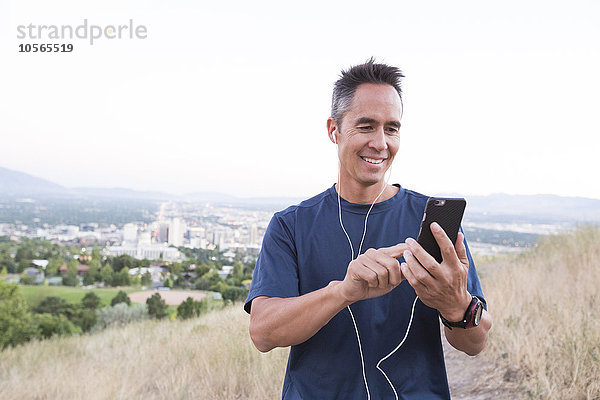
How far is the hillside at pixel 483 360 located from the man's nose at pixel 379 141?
2161 mm

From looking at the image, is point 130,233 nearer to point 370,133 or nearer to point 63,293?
point 63,293

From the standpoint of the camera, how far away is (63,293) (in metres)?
18.7

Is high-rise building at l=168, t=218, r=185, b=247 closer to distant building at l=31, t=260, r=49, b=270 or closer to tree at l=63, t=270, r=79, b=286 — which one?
tree at l=63, t=270, r=79, b=286

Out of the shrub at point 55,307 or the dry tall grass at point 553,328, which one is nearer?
the dry tall grass at point 553,328

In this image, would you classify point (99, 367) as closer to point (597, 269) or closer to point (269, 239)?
point (269, 239)

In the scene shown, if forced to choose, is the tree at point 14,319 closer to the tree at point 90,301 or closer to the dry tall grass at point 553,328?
the tree at point 90,301

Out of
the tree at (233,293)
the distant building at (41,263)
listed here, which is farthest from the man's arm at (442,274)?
the distant building at (41,263)

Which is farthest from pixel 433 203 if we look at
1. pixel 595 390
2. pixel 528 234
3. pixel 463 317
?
pixel 528 234

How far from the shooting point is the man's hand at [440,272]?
4.91 feet

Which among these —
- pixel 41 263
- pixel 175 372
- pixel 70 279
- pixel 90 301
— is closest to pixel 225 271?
pixel 90 301

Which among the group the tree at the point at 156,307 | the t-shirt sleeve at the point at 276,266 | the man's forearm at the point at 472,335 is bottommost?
the tree at the point at 156,307

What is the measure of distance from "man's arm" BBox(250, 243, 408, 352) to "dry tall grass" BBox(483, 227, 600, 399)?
7.11 ft

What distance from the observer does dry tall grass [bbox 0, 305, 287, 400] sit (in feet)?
15.0

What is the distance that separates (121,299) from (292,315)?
1625 centimetres
